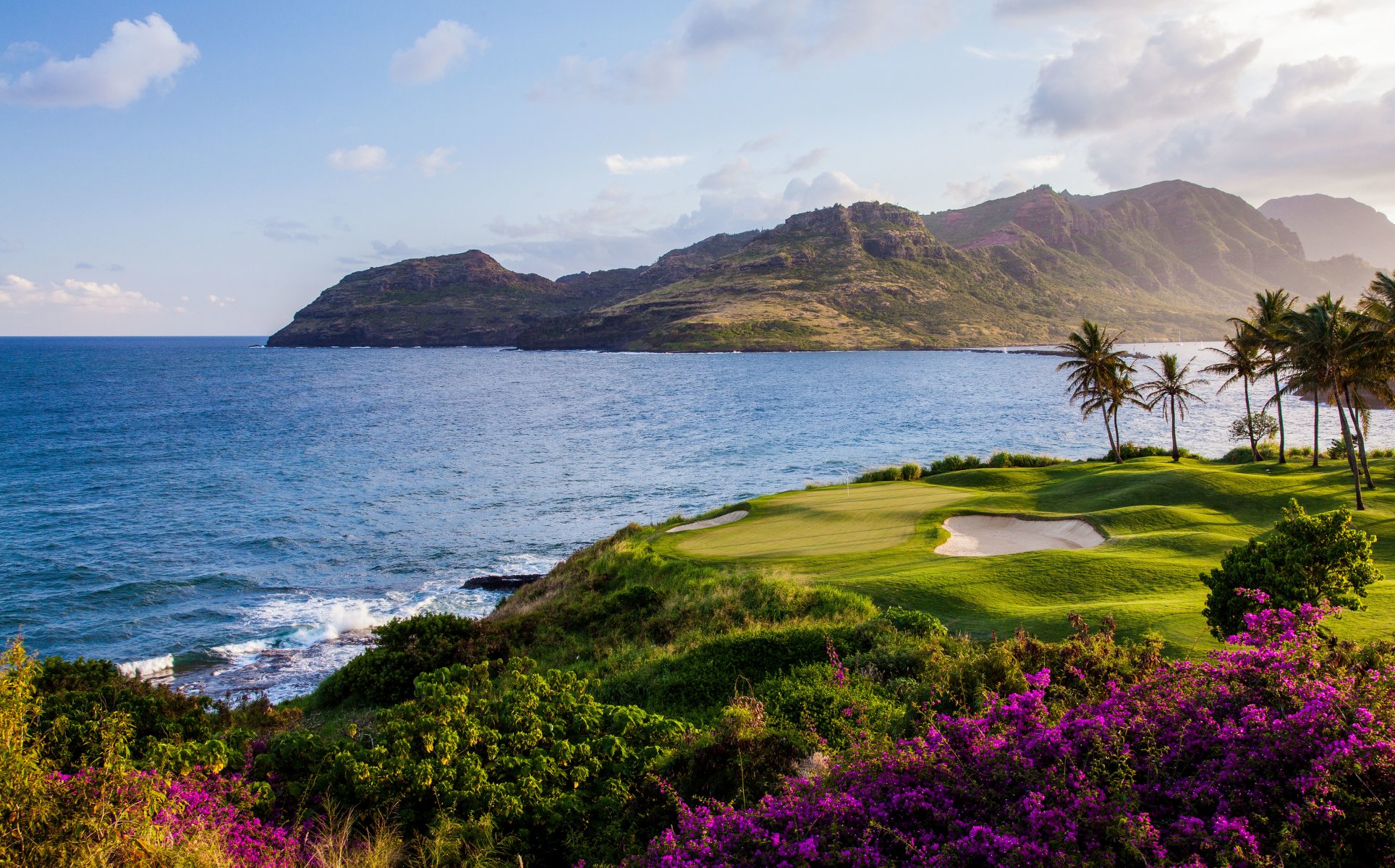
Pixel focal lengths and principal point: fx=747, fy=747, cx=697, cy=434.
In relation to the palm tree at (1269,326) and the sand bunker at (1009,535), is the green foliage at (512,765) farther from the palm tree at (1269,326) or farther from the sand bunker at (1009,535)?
the palm tree at (1269,326)

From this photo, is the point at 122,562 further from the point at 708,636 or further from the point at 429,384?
the point at 429,384

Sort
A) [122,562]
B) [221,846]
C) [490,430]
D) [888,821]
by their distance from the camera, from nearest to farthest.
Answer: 1. [888,821]
2. [221,846]
3. [122,562]
4. [490,430]

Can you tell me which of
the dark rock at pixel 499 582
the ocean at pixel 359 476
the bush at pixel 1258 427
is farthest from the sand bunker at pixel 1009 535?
the bush at pixel 1258 427

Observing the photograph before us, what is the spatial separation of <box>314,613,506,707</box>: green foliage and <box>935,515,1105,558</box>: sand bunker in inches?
543

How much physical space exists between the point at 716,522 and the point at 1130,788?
27091mm

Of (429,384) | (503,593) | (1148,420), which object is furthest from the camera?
(429,384)

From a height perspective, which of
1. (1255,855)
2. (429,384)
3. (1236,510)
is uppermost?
(429,384)

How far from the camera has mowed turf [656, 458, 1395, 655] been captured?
1522cm

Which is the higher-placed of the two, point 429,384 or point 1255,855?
point 429,384

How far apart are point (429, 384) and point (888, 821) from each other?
137025mm

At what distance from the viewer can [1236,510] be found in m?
27.8

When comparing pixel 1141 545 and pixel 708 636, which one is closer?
pixel 708 636

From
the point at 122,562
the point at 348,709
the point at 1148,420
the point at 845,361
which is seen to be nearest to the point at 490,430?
the point at 122,562

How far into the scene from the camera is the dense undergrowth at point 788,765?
5535 millimetres
